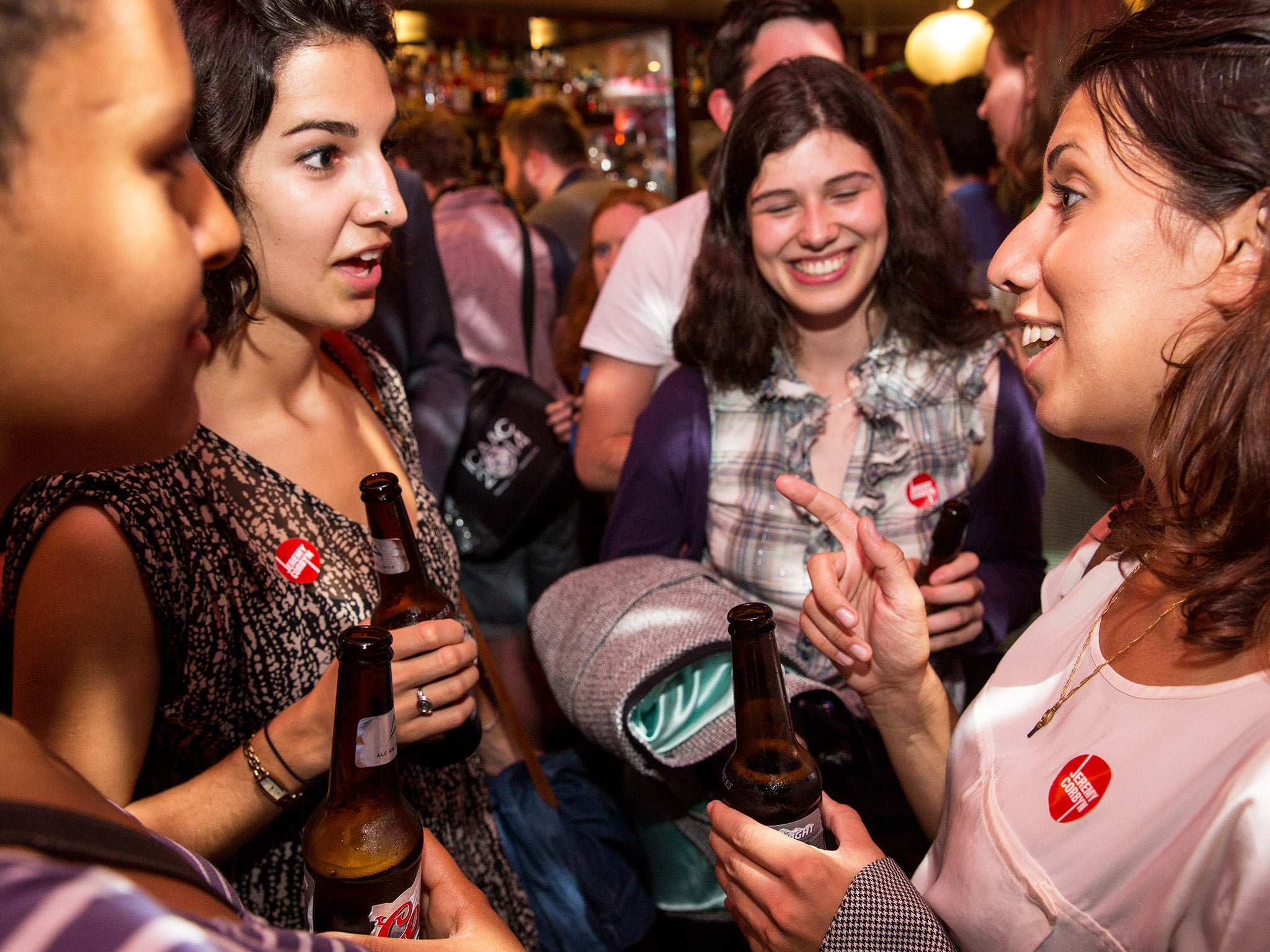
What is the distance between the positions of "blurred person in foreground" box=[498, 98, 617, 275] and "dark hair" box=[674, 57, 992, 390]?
7.51ft

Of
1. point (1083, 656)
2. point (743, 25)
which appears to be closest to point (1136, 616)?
point (1083, 656)

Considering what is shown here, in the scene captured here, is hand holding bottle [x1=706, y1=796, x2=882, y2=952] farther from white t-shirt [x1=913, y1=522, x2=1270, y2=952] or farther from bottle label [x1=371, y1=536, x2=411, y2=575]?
bottle label [x1=371, y1=536, x2=411, y2=575]

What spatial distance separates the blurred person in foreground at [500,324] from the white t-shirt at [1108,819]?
1.84 metres

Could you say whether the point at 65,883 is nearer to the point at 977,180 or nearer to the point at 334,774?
the point at 334,774

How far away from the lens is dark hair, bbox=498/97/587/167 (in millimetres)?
4699

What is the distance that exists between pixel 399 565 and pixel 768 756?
1.78 ft

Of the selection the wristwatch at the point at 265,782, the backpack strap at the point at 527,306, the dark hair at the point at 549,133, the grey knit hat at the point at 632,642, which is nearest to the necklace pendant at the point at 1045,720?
the grey knit hat at the point at 632,642

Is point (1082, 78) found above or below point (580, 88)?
below

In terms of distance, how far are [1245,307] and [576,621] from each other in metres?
1.10

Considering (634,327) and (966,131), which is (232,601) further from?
(966,131)

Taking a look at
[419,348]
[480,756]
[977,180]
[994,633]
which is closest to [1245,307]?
[994,633]

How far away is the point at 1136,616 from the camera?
3.51 ft

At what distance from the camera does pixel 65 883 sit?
1.43 feet

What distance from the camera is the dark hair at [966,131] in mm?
3523
